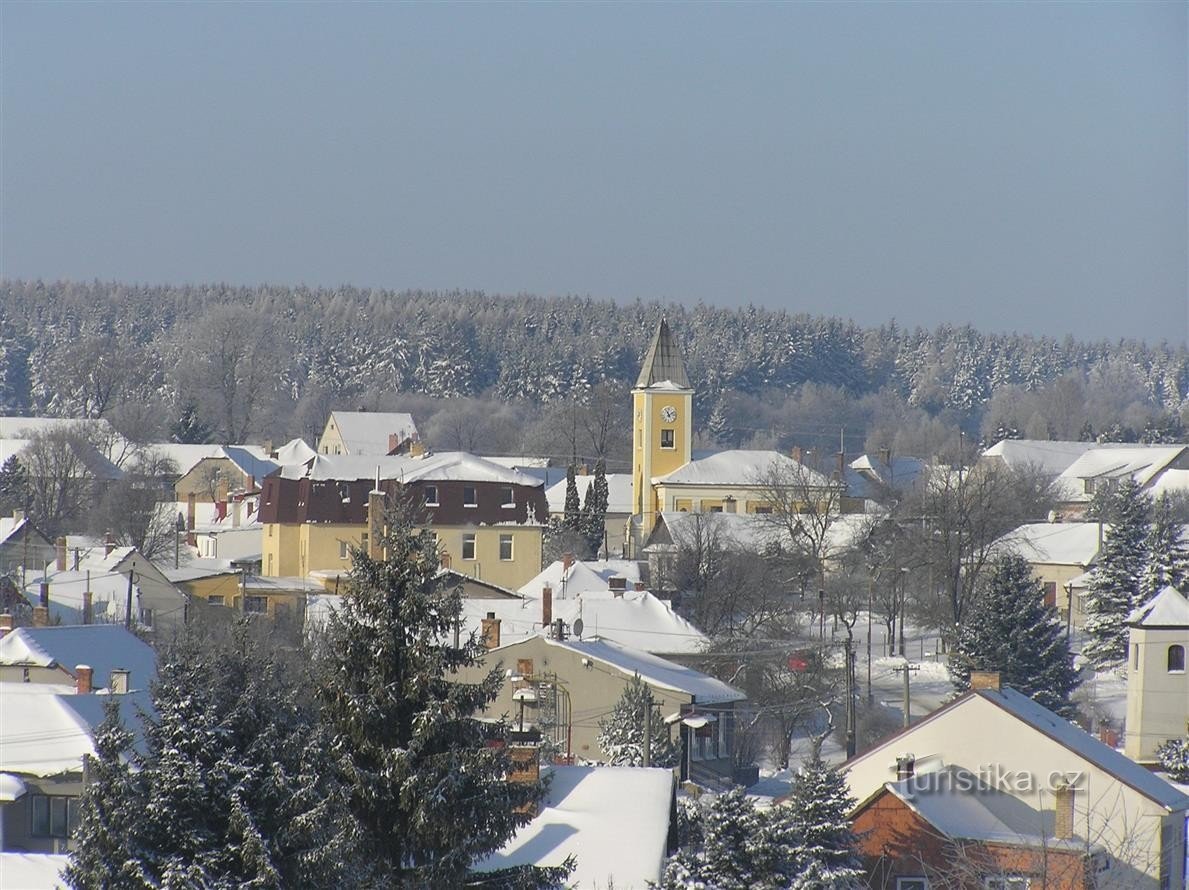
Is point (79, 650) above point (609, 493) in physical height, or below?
above

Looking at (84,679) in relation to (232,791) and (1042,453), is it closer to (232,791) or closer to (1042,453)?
(232,791)

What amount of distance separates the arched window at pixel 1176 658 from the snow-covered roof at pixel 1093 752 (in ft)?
41.6

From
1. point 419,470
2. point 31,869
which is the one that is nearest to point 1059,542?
point 419,470

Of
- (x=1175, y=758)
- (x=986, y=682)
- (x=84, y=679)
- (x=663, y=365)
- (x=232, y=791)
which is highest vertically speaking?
(x=663, y=365)

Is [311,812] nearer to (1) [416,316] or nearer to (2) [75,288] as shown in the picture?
(1) [416,316]

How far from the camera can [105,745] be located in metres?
12.4

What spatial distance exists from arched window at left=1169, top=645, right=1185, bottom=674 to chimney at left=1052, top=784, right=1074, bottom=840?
15.9 meters

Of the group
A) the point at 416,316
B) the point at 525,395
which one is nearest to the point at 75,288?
the point at 416,316

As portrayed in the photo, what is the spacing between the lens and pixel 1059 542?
61.6 metres

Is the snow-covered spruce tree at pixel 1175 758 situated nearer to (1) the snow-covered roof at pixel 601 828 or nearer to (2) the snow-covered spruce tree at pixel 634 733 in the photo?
(2) the snow-covered spruce tree at pixel 634 733

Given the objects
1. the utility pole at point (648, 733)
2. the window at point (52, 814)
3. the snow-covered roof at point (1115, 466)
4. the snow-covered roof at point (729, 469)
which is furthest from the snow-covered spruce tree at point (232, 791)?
the snow-covered roof at point (1115, 466)

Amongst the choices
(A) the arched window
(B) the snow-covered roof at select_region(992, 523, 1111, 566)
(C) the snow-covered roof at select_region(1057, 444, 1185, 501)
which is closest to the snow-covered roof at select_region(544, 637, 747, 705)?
(A) the arched window

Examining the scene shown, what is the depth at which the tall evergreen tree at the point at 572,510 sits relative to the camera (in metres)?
68.6

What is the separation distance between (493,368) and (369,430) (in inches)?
2870
